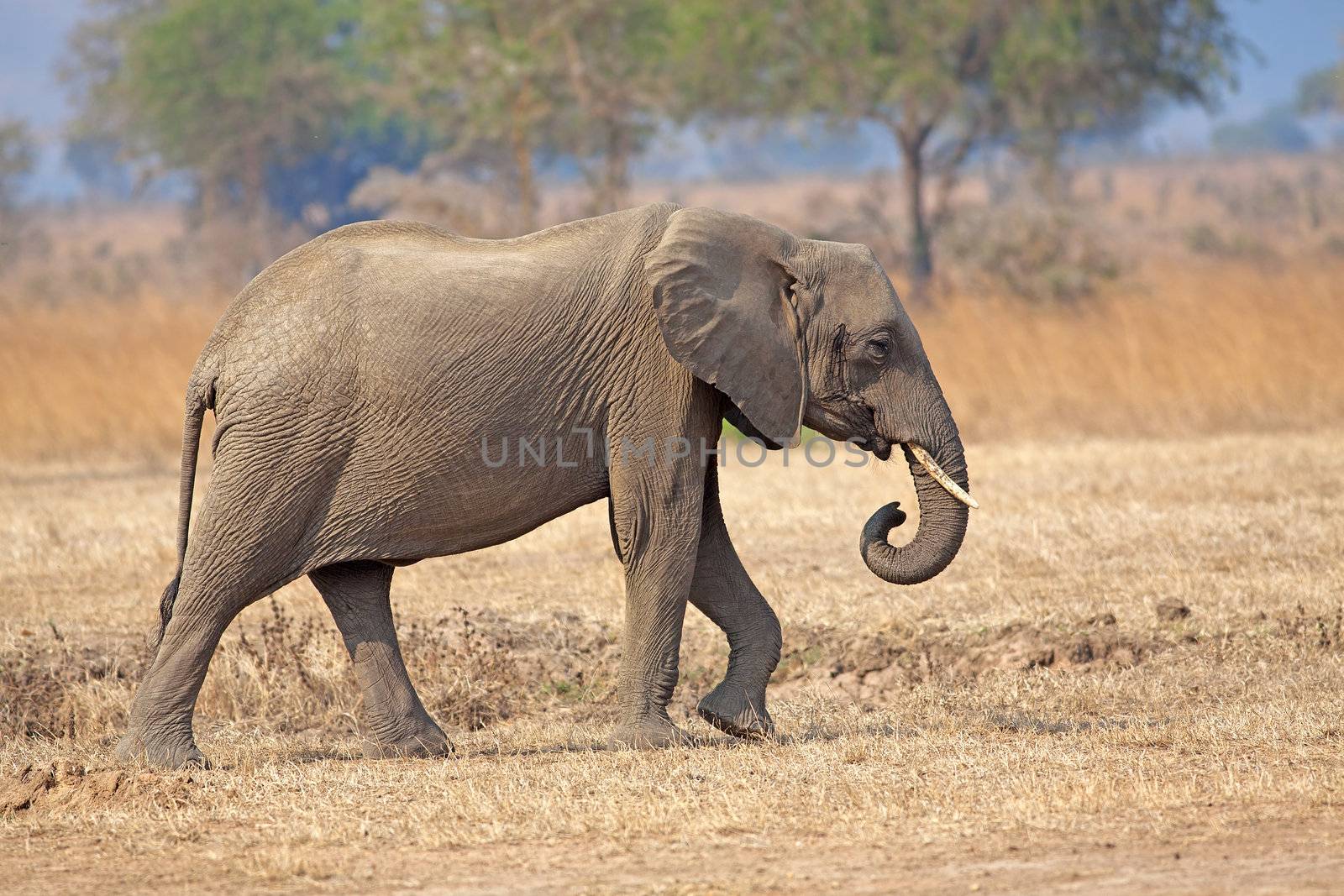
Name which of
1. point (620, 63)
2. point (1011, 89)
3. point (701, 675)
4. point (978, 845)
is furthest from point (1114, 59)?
point (978, 845)

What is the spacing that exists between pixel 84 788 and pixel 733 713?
2.38 meters

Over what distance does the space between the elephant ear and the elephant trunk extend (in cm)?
54

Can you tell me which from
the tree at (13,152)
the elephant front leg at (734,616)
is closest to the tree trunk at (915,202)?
the tree at (13,152)

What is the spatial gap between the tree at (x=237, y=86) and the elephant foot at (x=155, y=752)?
38.2m

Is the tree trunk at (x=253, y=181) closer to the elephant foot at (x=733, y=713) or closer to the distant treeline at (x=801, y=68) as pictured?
the distant treeline at (x=801, y=68)

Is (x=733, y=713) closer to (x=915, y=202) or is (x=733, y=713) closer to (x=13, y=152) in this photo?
(x=915, y=202)

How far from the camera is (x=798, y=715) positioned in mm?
8133

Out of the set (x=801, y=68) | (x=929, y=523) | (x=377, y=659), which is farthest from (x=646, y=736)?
(x=801, y=68)

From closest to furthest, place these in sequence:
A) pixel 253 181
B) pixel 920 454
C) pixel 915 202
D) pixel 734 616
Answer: pixel 920 454 < pixel 734 616 < pixel 915 202 < pixel 253 181

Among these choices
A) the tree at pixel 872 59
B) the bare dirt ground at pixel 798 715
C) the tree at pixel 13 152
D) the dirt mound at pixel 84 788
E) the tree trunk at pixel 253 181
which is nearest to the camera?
the bare dirt ground at pixel 798 715

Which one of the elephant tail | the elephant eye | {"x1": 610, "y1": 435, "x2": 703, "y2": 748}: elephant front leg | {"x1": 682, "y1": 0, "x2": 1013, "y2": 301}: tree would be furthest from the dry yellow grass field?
{"x1": 682, "y1": 0, "x2": 1013, "y2": 301}: tree

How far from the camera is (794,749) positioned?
6980 mm

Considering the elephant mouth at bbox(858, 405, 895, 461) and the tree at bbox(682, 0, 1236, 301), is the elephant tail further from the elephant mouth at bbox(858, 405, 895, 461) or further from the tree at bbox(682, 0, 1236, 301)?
the tree at bbox(682, 0, 1236, 301)

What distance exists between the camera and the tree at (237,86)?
45.2 meters
